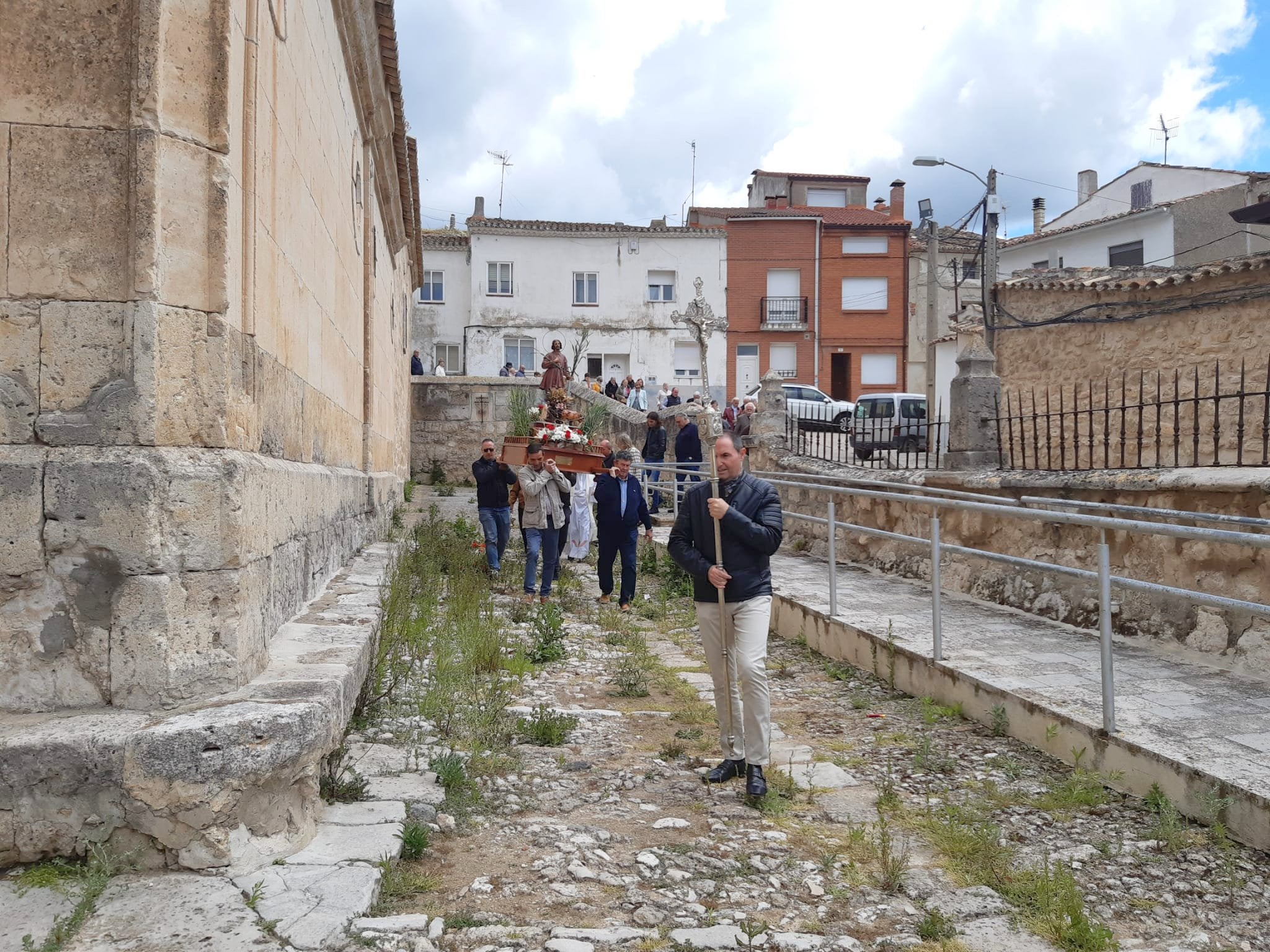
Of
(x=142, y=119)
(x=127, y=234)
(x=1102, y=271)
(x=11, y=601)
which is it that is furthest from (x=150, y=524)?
(x=1102, y=271)

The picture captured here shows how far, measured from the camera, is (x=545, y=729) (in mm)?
5391

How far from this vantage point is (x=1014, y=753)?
5.05 m

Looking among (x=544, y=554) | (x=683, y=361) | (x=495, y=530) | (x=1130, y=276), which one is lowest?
(x=544, y=554)

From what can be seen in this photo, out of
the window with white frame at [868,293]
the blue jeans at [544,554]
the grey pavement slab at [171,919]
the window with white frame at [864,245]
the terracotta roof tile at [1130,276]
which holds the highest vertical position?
the window with white frame at [864,245]

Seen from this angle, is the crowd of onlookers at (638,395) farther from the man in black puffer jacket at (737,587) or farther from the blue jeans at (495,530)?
the man in black puffer jacket at (737,587)

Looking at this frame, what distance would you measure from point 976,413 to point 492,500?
17.8ft

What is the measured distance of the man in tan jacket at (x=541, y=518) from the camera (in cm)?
1000

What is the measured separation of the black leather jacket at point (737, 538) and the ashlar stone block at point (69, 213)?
2.93m

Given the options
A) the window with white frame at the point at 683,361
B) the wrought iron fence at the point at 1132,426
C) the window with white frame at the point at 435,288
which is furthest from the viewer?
the window with white frame at the point at 683,361

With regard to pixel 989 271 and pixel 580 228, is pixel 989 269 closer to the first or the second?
pixel 989 271

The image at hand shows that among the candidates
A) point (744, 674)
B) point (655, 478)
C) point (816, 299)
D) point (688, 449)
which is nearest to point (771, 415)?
point (688, 449)

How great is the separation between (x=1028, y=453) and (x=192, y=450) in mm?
10355

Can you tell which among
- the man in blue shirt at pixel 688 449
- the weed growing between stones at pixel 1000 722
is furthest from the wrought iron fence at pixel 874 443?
the weed growing between stones at pixel 1000 722

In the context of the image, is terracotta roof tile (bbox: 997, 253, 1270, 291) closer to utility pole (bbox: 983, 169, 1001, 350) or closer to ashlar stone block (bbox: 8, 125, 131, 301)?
utility pole (bbox: 983, 169, 1001, 350)
